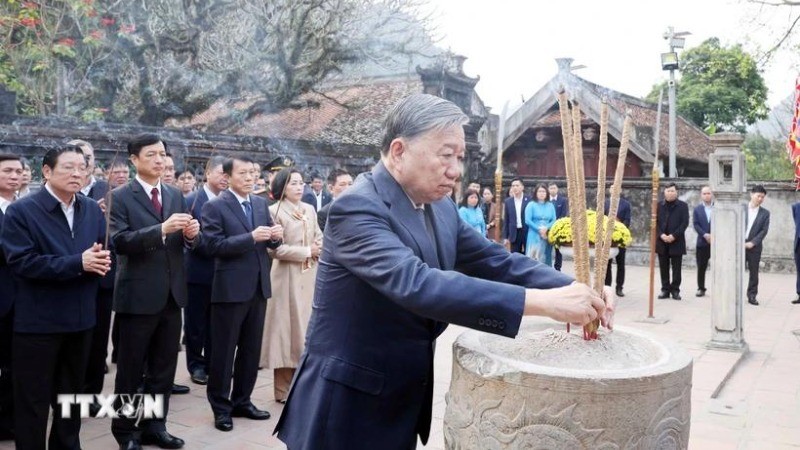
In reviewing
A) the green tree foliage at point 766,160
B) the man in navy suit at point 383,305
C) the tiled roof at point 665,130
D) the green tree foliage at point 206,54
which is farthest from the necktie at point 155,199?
the green tree foliage at point 766,160

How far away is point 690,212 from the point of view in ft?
44.5

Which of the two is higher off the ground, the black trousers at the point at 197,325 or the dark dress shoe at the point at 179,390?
the black trousers at the point at 197,325

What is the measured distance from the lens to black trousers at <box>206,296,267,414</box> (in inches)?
163

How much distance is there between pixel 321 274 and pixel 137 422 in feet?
7.96

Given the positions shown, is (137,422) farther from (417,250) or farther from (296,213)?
(417,250)

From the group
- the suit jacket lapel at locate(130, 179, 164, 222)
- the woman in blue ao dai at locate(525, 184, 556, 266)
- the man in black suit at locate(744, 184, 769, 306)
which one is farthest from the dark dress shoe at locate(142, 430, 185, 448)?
the man in black suit at locate(744, 184, 769, 306)

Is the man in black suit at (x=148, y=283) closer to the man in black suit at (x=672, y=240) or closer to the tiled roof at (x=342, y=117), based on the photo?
the man in black suit at (x=672, y=240)

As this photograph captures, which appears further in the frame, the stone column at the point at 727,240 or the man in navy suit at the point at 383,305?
the stone column at the point at 727,240

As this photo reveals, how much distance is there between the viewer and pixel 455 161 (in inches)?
73.4

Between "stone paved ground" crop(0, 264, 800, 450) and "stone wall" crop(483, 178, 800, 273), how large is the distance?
4.97 metres

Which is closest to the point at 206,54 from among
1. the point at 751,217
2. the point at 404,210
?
the point at 751,217

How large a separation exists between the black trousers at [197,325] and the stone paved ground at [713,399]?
6.1 inches

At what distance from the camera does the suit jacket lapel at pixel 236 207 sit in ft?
14.4

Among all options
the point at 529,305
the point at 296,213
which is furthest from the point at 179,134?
the point at 529,305
